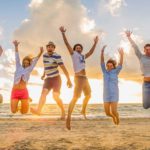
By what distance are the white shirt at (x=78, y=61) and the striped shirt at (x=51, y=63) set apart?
0.91 metres

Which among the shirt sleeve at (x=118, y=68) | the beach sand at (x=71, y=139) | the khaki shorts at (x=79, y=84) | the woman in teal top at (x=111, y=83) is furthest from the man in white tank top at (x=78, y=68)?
the beach sand at (x=71, y=139)

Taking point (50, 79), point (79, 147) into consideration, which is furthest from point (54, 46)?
point (79, 147)

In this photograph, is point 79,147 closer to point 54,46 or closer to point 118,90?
point 118,90

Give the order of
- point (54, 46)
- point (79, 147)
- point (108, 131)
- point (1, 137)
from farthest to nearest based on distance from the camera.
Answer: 1. point (108, 131)
2. point (54, 46)
3. point (1, 137)
4. point (79, 147)

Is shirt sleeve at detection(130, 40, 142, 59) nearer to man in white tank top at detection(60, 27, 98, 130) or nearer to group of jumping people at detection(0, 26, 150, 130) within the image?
group of jumping people at detection(0, 26, 150, 130)

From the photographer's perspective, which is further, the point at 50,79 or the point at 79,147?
the point at 50,79

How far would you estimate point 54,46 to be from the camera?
11078mm

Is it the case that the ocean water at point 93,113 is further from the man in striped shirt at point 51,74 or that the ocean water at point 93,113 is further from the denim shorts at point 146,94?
the denim shorts at point 146,94

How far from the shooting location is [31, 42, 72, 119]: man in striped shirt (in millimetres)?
11062

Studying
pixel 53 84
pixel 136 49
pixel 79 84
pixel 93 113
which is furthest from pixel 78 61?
pixel 93 113

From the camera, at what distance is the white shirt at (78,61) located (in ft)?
33.8

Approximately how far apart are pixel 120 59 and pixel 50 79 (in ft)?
7.45

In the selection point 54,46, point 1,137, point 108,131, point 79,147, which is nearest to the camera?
point 79,147

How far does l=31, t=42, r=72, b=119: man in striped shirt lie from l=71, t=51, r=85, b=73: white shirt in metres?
0.59
